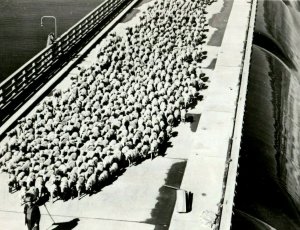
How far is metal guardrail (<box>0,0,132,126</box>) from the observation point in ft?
Result: 66.7

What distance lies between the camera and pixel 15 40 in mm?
33000

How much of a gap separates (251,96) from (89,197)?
33.8 ft

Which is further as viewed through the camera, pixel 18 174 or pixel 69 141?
pixel 69 141

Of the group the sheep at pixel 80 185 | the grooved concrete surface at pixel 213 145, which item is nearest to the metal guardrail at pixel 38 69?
the sheep at pixel 80 185

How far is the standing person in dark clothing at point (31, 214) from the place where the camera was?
41.1ft

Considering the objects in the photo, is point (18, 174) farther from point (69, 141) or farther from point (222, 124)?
point (222, 124)

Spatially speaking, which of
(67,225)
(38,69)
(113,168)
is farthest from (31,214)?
(38,69)

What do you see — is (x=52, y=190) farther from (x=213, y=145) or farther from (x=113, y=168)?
(x=213, y=145)

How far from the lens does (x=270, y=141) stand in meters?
19.6

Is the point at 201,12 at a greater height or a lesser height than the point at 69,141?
greater

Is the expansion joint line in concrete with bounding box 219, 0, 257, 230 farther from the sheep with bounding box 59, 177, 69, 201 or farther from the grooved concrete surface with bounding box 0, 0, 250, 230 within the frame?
the sheep with bounding box 59, 177, 69, 201

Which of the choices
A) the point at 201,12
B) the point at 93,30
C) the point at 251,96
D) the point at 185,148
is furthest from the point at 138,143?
the point at 201,12

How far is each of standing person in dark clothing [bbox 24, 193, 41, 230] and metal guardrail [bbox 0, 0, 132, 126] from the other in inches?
289

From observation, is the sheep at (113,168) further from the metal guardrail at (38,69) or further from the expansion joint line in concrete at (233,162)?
the metal guardrail at (38,69)
